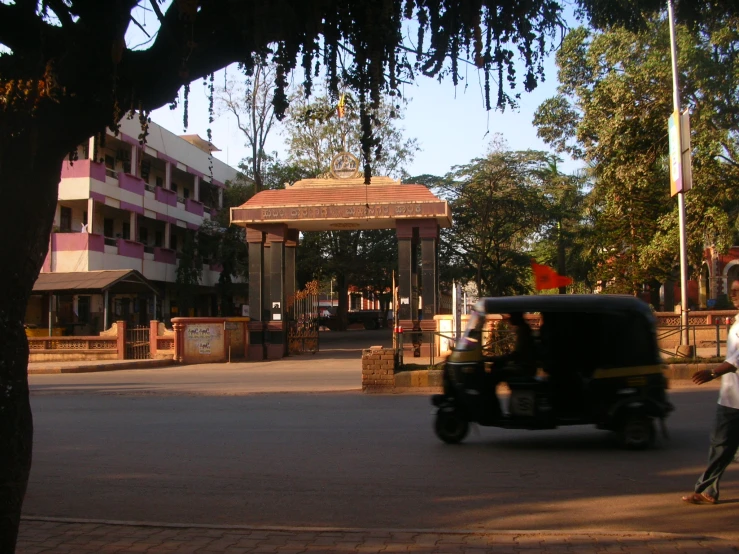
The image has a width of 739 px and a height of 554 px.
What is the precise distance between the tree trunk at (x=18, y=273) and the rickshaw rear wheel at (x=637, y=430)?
262 inches

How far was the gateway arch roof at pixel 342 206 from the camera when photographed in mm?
26000

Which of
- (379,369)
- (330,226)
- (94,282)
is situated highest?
(330,226)

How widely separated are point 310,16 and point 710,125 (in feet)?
77.7

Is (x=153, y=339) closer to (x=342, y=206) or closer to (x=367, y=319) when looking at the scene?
(x=342, y=206)

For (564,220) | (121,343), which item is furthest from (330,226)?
(564,220)

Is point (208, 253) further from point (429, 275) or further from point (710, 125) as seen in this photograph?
point (710, 125)

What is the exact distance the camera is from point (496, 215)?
39.6 meters

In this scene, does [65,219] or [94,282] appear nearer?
[94,282]

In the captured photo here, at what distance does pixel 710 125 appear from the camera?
977 inches

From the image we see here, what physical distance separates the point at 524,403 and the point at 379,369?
6.91m

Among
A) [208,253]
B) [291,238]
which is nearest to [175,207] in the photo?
[208,253]

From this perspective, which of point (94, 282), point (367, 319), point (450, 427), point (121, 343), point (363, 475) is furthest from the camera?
point (367, 319)

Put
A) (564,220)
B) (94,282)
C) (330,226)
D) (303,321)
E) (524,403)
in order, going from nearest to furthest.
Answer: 1. (524,403)
2. (94,282)
3. (330,226)
4. (303,321)
5. (564,220)

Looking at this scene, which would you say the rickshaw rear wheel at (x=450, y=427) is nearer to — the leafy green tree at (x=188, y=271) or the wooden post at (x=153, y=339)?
the wooden post at (x=153, y=339)
